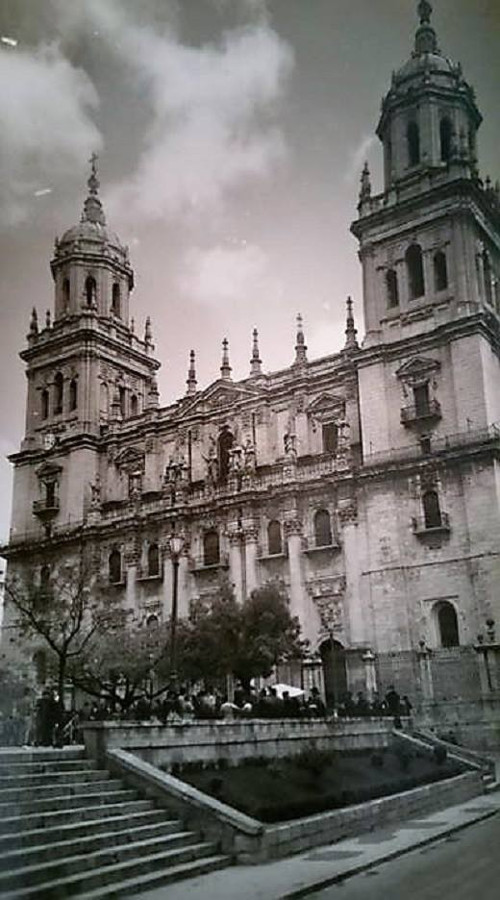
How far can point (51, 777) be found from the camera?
8969 millimetres

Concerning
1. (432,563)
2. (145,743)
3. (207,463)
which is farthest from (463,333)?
(145,743)

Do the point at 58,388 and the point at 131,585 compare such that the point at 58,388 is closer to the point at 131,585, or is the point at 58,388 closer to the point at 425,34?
the point at 131,585

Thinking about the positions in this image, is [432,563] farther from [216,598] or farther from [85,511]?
[85,511]

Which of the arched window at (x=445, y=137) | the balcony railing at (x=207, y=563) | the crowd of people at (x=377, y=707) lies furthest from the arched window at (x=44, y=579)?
the arched window at (x=445, y=137)

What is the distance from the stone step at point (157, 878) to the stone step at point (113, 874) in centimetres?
2

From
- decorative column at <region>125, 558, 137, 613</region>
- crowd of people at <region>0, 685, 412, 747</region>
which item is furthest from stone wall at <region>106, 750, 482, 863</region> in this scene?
decorative column at <region>125, 558, 137, 613</region>

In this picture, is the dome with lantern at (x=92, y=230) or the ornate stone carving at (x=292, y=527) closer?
the dome with lantern at (x=92, y=230)

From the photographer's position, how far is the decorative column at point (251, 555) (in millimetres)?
23516

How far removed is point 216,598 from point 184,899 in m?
15.0

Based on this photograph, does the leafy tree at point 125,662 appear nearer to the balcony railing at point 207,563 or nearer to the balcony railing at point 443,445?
the balcony railing at point 207,563

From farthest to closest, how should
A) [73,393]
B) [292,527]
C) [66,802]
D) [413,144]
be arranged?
1. [73,393]
2. [413,144]
3. [292,527]
4. [66,802]

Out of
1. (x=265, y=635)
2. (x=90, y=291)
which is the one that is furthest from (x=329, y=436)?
(x=90, y=291)

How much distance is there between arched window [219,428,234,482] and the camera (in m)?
26.4

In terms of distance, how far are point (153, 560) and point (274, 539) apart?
3410mm
